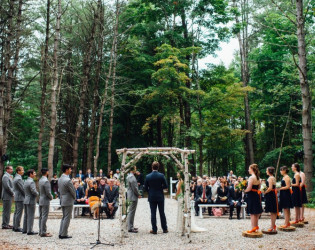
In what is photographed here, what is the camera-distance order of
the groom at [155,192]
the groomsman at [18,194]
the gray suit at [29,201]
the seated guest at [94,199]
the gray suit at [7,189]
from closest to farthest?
the gray suit at [29,201]
the groom at [155,192]
the groomsman at [18,194]
the gray suit at [7,189]
the seated guest at [94,199]

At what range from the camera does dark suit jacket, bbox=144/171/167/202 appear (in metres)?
8.63

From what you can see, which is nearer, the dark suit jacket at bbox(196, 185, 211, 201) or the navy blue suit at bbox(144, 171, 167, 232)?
the navy blue suit at bbox(144, 171, 167, 232)

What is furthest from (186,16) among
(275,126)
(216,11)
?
(275,126)

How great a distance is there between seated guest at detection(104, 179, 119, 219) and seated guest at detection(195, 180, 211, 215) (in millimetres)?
3265

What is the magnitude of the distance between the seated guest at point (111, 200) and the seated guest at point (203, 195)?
327cm

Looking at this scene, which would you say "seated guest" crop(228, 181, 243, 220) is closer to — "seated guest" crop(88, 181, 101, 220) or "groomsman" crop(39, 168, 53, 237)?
"seated guest" crop(88, 181, 101, 220)

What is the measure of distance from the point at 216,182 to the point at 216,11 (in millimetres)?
13026

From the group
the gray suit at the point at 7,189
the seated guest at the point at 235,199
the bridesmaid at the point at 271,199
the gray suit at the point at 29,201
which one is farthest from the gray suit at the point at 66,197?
the seated guest at the point at 235,199

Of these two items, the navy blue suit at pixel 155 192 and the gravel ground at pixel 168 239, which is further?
the navy blue suit at pixel 155 192

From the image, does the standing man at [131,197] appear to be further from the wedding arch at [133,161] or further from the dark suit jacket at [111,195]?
the dark suit jacket at [111,195]

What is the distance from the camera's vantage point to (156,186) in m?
8.70

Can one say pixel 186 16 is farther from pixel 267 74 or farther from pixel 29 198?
pixel 29 198

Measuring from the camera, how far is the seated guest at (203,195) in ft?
41.9

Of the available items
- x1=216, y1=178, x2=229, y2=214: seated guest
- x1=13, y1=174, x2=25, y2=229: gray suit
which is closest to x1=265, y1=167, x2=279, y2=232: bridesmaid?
x1=216, y1=178, x2=229, y2=214: seated guest
